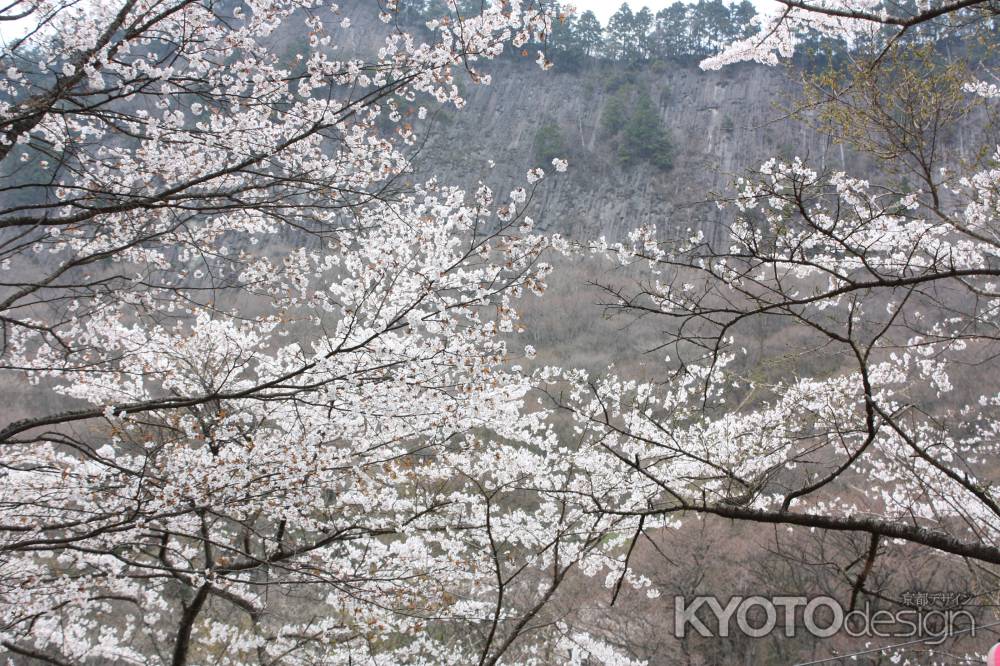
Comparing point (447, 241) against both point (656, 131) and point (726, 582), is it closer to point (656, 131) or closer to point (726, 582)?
point (726, 582)

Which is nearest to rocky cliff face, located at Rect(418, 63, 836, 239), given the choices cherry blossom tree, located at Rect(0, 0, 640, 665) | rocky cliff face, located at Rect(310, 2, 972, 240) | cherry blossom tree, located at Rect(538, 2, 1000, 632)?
rocky cliff face, located at Rect(310, 2, 972, 240)

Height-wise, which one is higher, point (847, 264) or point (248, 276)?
point (248, 276)

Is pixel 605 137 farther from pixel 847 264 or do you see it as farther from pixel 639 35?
pixel 847 264

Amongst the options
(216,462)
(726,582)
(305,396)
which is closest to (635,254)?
(305,396)

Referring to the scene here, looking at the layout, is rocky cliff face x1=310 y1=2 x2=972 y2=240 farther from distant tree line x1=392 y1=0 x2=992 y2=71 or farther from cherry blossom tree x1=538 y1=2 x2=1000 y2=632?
cherry blossom tree x1=538 y1=2 x2=1000 y2=632

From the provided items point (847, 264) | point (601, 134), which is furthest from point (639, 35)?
point (847, 264)

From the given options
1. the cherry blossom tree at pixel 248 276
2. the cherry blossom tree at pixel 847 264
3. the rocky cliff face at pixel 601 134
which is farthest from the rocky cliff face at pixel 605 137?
the cherry blossom tree at pixel 248 276

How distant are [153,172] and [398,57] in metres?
1.95

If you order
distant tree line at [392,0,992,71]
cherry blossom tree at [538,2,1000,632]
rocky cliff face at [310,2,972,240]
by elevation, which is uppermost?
distant tree line at [392,0,992,71]

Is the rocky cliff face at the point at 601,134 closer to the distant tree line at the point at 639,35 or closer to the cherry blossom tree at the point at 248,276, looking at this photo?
the distant tree line at the point at 639,35

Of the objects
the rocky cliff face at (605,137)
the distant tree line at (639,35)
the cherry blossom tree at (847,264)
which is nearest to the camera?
the cherry blossom tree at (847,264)

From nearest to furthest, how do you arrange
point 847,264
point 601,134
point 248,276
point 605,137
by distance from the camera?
point 847,264 < point 248,276 < point 605,137 < point 601,134

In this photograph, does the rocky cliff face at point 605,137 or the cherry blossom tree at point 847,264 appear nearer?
the cherry blossom tree at point 847,264

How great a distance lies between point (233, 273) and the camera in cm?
546
